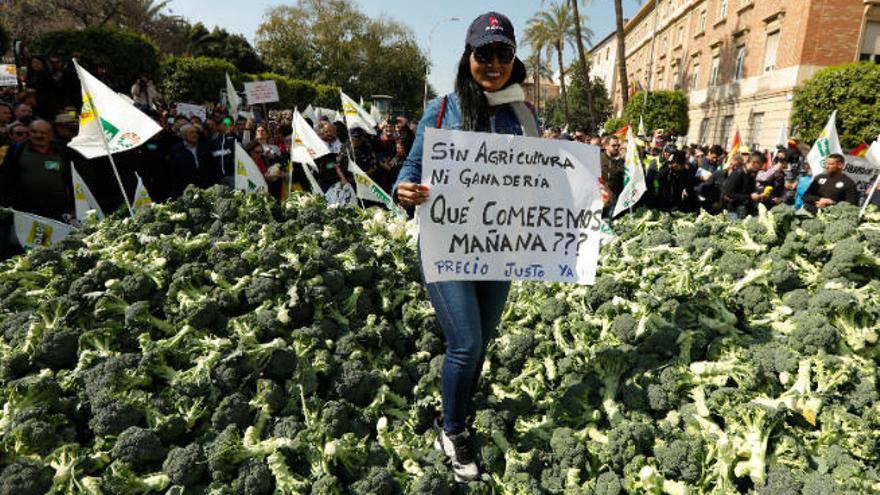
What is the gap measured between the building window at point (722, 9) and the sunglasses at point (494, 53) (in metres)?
37.6

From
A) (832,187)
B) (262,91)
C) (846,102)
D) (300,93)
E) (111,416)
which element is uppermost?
(300,93)

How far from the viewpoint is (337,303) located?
3.85m

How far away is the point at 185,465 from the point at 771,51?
3215 centimetres

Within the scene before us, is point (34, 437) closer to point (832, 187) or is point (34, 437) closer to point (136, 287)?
point (136, 287)

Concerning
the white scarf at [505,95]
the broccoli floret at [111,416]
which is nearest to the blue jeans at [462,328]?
the white scarf at [505,95]

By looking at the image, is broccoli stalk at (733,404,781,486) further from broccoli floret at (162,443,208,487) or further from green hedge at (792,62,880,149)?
green hedge at (792,62,880,149)

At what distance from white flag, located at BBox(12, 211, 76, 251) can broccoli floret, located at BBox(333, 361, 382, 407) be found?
337cm

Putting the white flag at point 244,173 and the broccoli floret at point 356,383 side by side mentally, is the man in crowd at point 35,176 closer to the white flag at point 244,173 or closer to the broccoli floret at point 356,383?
the white flag at point 244,173

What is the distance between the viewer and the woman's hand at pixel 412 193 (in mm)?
2438

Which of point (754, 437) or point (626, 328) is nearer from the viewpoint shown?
point (754, 437)

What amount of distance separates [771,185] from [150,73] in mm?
24130

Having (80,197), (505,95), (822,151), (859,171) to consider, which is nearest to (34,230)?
(80,197)

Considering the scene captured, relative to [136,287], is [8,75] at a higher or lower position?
higher

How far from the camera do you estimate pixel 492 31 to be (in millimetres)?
2332
